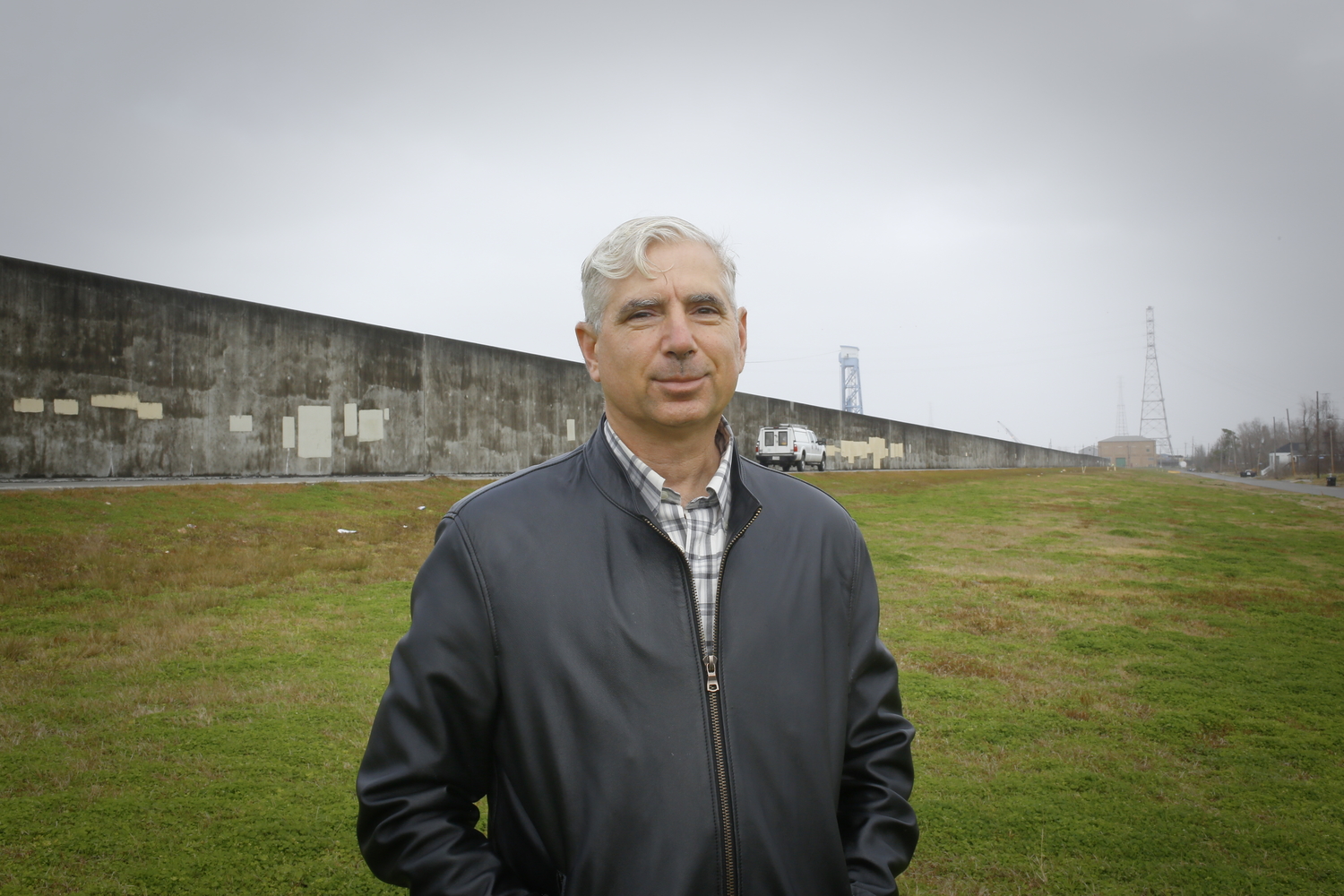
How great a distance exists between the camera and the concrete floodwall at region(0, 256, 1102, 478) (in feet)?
41.2

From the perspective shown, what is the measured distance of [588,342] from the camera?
6.34 feet

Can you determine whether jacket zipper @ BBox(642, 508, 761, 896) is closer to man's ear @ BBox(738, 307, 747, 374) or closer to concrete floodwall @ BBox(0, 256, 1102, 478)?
man's ear @ BBox(738, 307, 747, 374)

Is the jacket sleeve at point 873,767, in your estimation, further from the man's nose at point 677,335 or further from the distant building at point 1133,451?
the distant building at point 1133,451

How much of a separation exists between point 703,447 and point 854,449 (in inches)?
1591

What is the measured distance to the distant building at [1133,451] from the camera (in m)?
120

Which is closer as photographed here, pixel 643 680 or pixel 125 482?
pixel 643 680

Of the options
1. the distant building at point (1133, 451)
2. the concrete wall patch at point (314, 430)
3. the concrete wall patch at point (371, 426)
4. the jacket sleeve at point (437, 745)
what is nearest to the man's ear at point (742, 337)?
the jacket sleeve at point (437, 745)

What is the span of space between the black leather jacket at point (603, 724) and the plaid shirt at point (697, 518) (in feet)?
0.15

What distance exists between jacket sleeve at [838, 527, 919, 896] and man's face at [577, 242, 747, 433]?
1.74 feet

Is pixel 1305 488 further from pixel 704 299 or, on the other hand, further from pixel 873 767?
pixel 704 299

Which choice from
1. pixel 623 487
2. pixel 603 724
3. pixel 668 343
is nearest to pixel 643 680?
pixel 603 724

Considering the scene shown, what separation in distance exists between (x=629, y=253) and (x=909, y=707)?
3549mm

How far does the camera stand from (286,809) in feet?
10.4

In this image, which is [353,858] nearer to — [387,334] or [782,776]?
[782,776]
